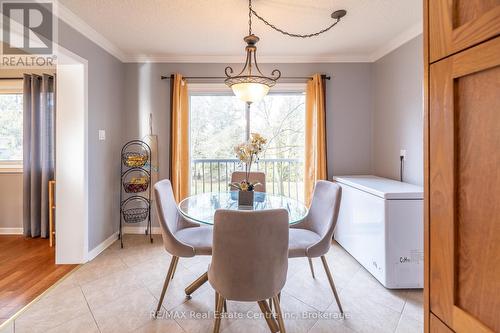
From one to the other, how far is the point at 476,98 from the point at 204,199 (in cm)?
211

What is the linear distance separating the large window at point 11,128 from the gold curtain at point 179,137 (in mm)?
2153

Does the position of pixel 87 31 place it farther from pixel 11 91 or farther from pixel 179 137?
pixel 11 91

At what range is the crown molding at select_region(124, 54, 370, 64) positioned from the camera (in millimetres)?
3514

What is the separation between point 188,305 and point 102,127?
7.43ft

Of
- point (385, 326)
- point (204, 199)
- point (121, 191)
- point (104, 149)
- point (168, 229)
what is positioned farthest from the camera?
point (121, 191)

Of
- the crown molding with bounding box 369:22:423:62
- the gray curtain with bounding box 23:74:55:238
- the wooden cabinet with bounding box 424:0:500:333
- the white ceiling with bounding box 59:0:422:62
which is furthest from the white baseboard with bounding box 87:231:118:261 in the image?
the crown molding with bounding box 369:22:423:62

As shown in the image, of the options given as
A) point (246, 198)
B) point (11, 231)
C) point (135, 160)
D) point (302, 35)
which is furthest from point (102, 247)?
point (302, 35)

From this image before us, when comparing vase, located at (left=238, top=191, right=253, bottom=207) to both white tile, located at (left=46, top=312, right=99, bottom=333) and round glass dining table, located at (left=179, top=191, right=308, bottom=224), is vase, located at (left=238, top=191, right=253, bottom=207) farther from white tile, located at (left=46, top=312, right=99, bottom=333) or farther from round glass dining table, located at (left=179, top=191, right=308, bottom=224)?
white tile, located at (left=46, top=312, right=99, bottom=333)

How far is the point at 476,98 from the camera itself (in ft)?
2.02

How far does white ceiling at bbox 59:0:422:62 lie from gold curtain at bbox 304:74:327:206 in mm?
447

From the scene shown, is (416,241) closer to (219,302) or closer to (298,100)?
(219,302)

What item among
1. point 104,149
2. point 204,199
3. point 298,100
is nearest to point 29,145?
point 104,149

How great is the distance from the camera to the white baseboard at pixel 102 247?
2840mm

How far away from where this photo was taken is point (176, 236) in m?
2.15
